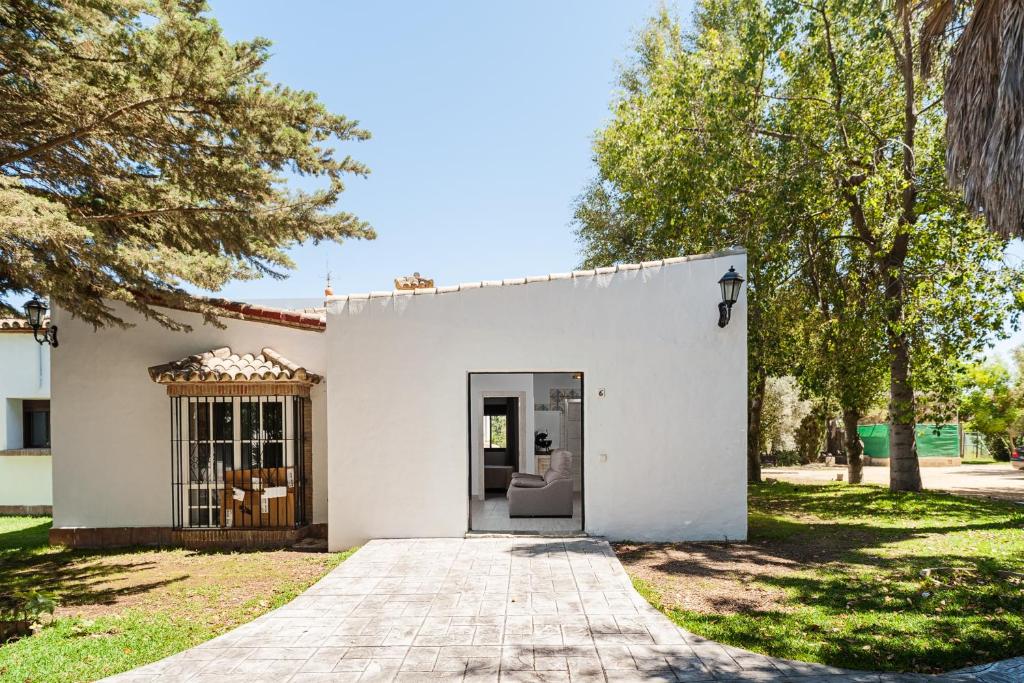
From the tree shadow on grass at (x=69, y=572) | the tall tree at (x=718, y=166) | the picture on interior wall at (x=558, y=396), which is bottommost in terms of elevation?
the tree shadow on grass at (x=69, y=572)

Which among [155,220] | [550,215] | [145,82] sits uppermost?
[550,215]

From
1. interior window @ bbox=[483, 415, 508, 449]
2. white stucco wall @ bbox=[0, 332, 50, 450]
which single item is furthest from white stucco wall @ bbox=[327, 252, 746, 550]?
white stucco wall @ bbox=[0, 332, 50, 450]

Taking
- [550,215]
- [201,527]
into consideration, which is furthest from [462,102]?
[201,527]

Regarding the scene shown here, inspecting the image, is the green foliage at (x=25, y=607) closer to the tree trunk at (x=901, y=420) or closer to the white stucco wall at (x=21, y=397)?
the white stucco wall at (x=21, y=397)

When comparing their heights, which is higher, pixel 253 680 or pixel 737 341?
pixel 737 341

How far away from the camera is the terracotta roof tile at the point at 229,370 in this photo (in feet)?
29.7

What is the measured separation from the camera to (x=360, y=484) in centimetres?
877

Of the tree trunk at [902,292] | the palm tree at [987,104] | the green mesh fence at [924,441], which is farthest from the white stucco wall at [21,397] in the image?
the green mesh fence at [924,441]

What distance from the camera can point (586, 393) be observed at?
8836 millimetres

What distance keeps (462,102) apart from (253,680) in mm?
13988

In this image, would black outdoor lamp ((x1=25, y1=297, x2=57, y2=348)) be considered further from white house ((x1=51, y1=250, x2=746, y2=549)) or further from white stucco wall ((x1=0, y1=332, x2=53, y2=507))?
white stucco wall ((x1=0, y1=332, x2=53, y2=507))

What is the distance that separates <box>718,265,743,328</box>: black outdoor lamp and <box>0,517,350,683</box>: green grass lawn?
239 inches

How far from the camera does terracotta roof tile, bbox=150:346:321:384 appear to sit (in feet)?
29.7

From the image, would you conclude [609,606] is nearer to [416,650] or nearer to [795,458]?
[416,650]
